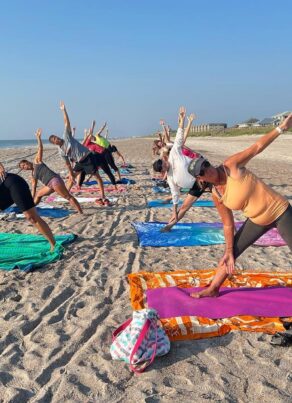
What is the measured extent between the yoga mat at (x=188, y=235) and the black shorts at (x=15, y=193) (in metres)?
1.90

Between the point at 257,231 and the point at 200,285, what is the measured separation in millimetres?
1145

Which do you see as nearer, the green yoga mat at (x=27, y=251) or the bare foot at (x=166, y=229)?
the green yoga mat at (x=27, y=251)

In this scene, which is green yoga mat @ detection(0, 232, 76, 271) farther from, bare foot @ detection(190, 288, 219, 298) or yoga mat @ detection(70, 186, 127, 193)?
yoga mat @ detection(70, 186, 127, 193)

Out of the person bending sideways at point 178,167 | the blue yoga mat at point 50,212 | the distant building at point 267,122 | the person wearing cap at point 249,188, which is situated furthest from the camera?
the distant building at point 267,122

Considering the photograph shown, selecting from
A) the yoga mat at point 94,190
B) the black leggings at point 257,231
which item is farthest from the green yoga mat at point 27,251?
the yoga mat at point 94,190

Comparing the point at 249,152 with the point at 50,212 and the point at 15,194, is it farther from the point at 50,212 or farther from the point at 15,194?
the point at 50,212

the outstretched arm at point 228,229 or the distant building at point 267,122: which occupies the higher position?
the outstretched arm at point 228,229

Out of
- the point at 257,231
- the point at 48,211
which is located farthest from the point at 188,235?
the point at 48,211

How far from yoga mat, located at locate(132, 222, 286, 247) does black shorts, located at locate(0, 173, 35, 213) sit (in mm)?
1900

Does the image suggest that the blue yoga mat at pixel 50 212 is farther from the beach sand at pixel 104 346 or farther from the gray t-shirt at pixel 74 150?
the beach sand at pixel 104 346

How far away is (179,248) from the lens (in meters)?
6.16

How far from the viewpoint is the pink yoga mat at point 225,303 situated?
3.93m

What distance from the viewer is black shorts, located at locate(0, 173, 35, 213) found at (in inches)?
217

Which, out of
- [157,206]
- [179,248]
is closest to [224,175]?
[179,248]
